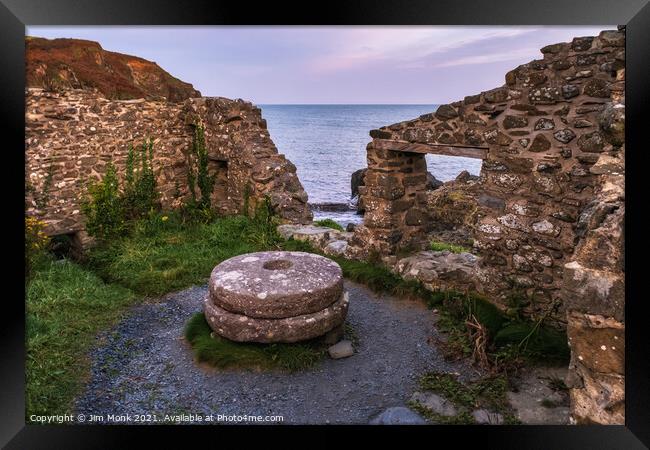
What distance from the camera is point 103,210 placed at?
27.6ft

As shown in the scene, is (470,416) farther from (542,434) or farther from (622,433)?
(622,433)

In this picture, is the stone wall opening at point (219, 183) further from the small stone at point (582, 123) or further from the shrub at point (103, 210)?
the small stone at point (582, 123)

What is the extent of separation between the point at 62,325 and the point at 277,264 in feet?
8.10

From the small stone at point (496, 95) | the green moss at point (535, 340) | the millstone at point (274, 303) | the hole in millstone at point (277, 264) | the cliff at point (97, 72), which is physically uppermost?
the cliff at point (97, 72)

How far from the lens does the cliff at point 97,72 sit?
803 centimetres

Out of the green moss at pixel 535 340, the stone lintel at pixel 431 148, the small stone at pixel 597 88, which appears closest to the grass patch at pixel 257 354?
the green moss at pixel 535 340

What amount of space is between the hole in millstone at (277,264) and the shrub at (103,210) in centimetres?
385

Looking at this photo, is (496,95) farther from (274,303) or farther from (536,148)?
(274,303)

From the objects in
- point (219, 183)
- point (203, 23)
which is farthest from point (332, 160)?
point (203, 23)

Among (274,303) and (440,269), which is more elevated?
(440,269)

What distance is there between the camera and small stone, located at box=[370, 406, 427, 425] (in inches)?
164

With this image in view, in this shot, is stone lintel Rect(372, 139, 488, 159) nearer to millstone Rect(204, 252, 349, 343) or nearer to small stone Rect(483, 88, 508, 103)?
small stone Rect(483, 88, 508, 103)

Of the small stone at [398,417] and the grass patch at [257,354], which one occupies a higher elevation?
the grass patch at [257,354]

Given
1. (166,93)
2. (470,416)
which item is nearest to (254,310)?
(470,416)
